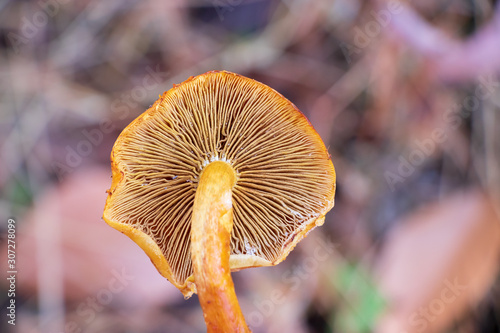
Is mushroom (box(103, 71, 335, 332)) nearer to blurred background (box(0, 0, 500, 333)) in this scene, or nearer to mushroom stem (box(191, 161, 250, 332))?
mushroom stem (box(191, 161, 250, 332))

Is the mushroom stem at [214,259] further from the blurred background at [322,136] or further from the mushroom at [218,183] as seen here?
the blurred background at [322,136]

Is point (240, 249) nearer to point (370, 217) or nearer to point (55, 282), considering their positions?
point (370, 217)

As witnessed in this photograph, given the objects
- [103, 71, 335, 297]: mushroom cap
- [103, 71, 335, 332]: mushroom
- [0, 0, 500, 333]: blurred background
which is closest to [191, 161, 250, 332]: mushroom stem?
[103, 71, 335, 332]: mushroom

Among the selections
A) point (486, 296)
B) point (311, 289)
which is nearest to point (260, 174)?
point (311, 289)

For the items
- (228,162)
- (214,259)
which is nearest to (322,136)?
(228,162)

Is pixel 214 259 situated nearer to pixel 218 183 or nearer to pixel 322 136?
pixel 218 183

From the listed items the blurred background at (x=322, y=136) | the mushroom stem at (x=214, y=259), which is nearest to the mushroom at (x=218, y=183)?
the mushroom stem at (x=214, y=259)
